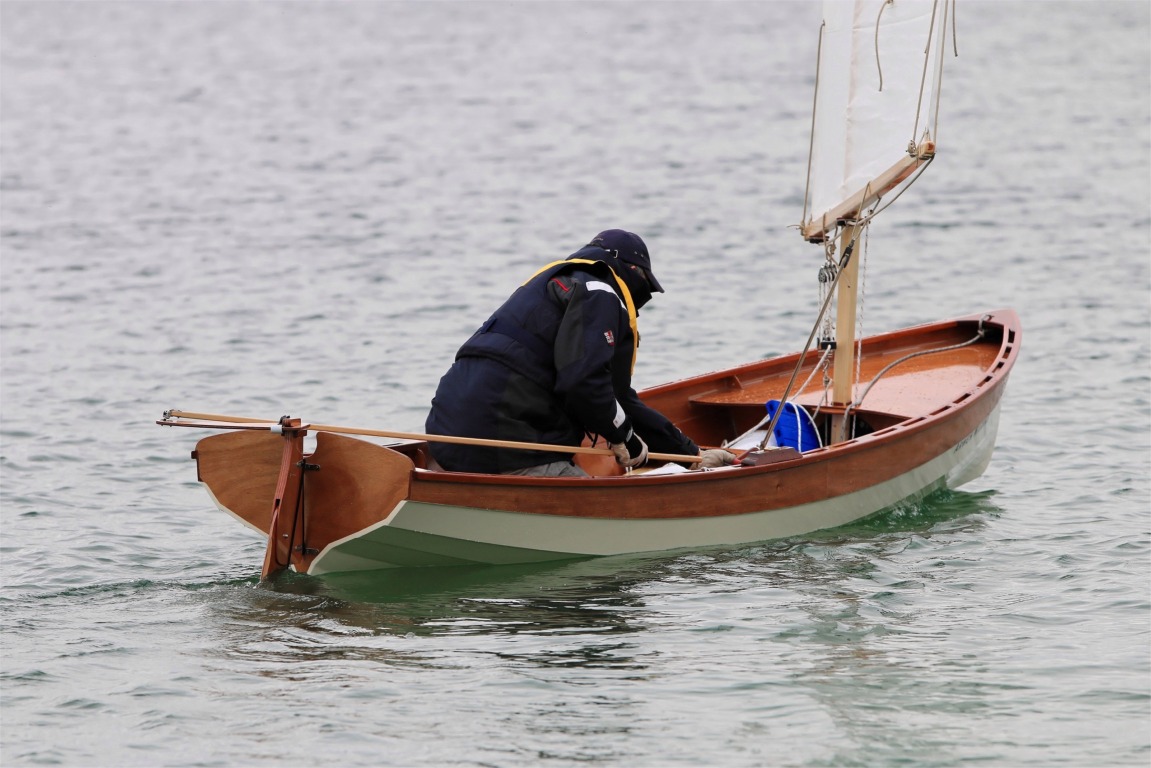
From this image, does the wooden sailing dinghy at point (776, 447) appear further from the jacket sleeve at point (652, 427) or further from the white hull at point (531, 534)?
the jacket sleeve at point (652, 427)

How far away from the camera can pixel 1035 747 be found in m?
6.46

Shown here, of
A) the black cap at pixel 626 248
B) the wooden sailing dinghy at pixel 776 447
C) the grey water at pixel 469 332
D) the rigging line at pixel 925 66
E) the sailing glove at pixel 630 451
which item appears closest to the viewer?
the grey water at pixel 469 332

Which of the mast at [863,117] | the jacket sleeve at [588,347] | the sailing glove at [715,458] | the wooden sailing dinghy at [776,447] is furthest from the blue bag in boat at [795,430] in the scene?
the jacket sleeve at [588,347]

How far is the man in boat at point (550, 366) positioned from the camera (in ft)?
26.0

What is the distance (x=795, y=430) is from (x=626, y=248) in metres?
2.06

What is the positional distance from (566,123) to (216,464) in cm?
2031

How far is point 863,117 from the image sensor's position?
9.54 m

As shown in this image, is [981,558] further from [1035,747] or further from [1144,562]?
[1035,747]

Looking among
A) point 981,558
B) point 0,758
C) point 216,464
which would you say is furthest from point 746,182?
point 0,758

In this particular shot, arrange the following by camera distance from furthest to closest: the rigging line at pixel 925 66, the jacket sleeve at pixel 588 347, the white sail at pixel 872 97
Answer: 1. the white sail at pixel 872 97
2. the rigging line at pixel 925 66
3. the jacket sleeve at pixel 588 347

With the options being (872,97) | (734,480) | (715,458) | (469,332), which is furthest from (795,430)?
(469,332)

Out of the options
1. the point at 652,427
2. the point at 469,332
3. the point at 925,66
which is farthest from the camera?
the point at 469,332

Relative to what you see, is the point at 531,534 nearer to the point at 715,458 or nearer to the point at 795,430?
the point at 715,458

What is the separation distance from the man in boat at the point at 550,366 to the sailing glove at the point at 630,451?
12 centimetres
